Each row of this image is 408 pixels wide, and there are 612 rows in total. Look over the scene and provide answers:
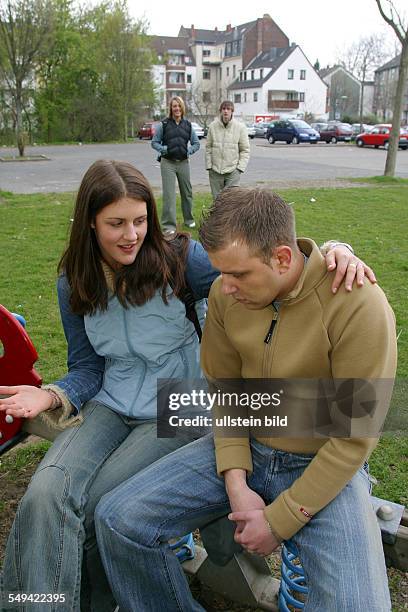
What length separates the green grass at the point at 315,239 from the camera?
4070 millimetres

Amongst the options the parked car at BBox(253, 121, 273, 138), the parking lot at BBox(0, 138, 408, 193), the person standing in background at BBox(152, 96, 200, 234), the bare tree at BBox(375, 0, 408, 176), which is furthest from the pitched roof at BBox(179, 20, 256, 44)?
the person standing in background at BBox(152, 96, 200, 234)

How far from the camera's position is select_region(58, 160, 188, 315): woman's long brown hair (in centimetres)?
228

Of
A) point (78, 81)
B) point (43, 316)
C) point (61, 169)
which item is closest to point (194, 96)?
point (78, 81)

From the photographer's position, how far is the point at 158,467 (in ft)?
6.59

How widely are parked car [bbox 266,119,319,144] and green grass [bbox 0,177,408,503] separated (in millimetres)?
21900

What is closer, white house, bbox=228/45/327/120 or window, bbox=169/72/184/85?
white house, bbox=228/45/327/120

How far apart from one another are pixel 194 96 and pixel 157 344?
56.2m

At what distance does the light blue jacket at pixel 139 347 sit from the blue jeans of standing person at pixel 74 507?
3.5 inches

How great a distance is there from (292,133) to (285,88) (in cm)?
3000

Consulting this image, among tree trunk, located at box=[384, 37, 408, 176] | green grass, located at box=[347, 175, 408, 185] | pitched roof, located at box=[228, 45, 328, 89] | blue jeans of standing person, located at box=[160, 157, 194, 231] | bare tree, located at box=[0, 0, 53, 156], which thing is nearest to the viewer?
blue jeans of standing person, located at box=[160, 157, 194, 231]

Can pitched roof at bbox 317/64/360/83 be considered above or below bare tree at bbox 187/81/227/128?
above

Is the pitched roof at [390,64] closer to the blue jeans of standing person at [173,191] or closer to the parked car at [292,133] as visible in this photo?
the parked car at [292,133]

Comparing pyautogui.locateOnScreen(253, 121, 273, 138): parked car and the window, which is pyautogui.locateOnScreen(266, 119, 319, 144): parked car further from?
the window

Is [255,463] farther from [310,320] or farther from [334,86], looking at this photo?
[334,86]
